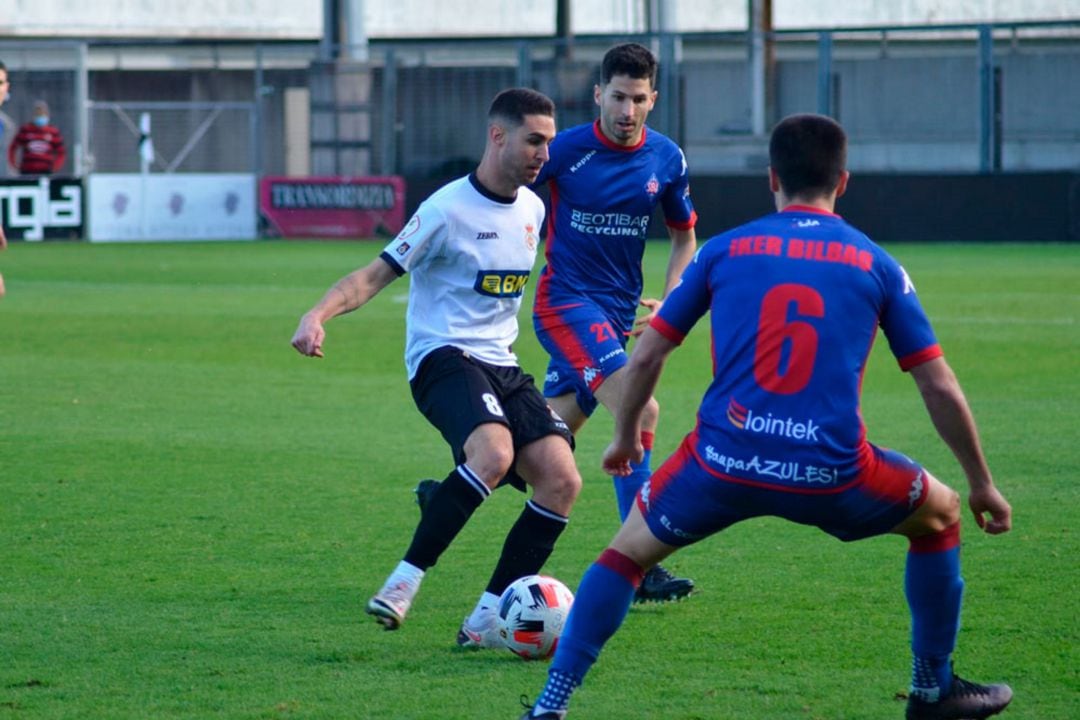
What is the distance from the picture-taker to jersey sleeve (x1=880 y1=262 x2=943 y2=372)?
4316mm

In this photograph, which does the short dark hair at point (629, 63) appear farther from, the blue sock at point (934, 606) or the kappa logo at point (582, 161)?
the blue sock at point (934, 606)

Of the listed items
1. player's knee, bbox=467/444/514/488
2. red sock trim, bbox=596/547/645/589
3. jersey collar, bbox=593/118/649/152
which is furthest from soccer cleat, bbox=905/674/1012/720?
jersey collar, bbox=593/118/649/152

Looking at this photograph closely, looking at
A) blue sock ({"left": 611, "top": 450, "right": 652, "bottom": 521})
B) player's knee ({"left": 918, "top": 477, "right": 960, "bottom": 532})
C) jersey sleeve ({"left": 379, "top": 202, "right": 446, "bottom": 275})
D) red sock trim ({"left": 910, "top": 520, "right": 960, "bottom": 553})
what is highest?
jersey sleeve ({"left": 379, "top": 202, "right": 446, "bottom": 275})

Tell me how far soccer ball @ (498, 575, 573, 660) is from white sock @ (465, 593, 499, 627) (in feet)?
0.12

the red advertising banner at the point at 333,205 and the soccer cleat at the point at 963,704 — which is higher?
the red advertising banner at the point at 333,205

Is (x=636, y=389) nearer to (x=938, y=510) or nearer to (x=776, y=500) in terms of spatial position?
(x=776, y=500)

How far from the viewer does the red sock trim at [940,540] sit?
4.54 metres

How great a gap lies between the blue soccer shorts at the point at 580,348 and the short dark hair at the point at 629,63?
969mm

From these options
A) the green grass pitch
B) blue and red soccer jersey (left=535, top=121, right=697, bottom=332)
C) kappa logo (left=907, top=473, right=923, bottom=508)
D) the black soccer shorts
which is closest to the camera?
kappa logo (left=907, top=473, right=923, bottom=508)

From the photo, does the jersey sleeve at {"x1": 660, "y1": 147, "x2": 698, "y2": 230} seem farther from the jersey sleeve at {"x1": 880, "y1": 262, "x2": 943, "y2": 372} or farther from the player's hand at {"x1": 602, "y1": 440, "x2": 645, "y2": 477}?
the jersey sleeve at {"x1": 880, "y1": 262, "x2": 943, "y2": 372}

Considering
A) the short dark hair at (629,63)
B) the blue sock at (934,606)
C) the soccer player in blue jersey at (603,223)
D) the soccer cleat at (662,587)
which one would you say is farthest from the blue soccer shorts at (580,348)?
the blue sock at (934,606)

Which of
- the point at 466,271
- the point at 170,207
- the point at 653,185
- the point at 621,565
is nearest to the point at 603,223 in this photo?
the point at 653,185

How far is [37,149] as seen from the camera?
31.3m

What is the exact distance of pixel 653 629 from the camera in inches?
230
